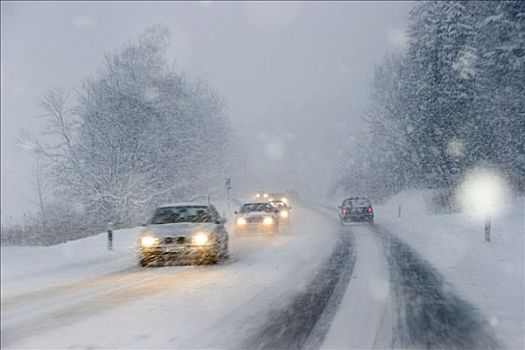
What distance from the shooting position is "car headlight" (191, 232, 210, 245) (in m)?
15.3

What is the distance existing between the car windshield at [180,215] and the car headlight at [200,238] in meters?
1.10

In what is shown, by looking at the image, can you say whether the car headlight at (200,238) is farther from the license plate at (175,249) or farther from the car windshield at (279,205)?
the car windshield at (279,205)

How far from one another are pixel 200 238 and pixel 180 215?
188cm

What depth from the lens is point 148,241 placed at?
50.3 feet

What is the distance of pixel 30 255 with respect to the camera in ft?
52.3

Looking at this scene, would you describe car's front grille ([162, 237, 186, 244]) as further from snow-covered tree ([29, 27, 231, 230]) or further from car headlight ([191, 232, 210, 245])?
snow-covered tree ([29, 27, 231, 230])

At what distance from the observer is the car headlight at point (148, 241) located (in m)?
15.3

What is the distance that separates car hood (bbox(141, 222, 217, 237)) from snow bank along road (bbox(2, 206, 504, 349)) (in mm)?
1041

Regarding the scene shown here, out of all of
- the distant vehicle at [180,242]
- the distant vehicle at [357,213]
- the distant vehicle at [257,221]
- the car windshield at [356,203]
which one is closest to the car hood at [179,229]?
the distant vehicle at [180,242]

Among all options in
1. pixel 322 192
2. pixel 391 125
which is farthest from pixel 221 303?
pixel 322 192

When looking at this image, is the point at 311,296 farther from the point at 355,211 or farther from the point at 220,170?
the point at 220,170

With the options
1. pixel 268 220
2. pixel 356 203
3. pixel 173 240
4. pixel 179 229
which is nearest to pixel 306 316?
pixel 173 240

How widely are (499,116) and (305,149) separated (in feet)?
407

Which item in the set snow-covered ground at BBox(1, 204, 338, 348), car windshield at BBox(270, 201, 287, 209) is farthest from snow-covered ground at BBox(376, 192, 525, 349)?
car windshield at BBox(270, 201, 287, 209)
